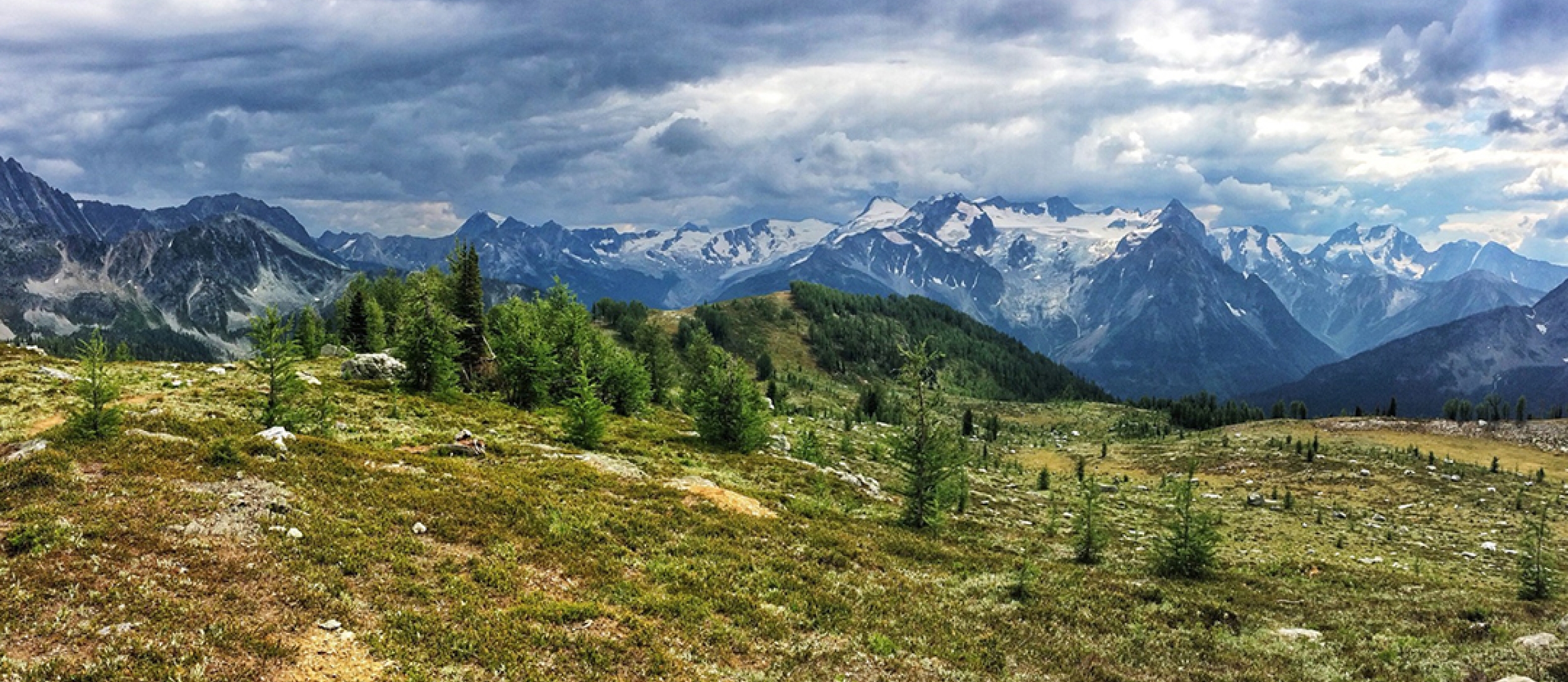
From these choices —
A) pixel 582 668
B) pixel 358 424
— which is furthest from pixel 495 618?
pixel 358 424

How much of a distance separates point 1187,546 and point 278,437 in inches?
1449

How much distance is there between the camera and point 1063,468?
10438 centimetres

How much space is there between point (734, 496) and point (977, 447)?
294 feet

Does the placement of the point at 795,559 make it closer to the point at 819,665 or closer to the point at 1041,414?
the point at 819,665

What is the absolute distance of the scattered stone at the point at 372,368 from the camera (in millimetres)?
56875

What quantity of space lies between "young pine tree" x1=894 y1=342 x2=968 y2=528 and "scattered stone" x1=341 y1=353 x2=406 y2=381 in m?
42.2

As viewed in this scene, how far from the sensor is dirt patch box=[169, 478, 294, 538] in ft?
58.4

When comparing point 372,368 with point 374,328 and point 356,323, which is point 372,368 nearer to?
point 374,328

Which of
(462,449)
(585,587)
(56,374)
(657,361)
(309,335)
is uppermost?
(309,335)

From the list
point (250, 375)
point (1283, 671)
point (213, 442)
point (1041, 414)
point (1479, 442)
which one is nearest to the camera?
point (1283, 671)

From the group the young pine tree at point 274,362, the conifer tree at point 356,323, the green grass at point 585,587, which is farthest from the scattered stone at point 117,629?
the conifer tree at point 356,323

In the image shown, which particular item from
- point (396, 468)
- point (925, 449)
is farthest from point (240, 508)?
point (925, 449)

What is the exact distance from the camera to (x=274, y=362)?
33.7 m

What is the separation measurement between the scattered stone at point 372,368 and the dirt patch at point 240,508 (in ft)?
126
